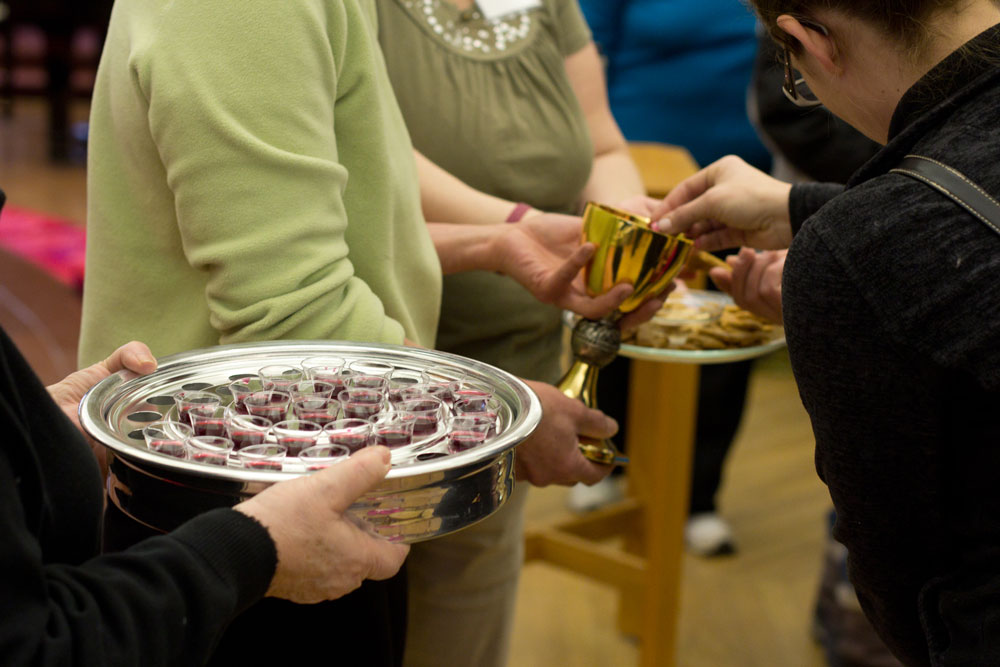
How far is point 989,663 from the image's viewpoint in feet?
2.62

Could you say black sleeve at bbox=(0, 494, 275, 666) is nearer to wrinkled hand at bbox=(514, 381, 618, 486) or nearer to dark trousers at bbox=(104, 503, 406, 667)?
dark trousers at bbox=(104, 503, 406, 667)

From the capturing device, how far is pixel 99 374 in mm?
935

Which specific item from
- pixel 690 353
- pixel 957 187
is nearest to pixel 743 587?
pixel 690 353

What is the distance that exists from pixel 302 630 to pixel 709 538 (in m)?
2.08

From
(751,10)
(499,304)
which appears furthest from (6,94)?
(751,10)

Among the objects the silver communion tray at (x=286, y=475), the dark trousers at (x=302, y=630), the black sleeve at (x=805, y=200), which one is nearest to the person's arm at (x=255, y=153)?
the silver communion tray at (x=286, y=475)

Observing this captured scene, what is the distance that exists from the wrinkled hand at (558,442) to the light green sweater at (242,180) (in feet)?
0.69

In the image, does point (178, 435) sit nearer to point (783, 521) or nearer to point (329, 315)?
point (329, 315)

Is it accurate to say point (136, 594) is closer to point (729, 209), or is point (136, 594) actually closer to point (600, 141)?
point (729, 209)

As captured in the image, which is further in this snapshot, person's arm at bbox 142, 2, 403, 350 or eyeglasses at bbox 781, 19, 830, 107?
eyeglasses at bbox 781, 19, 830, 107

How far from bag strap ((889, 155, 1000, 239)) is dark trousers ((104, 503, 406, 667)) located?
59cm

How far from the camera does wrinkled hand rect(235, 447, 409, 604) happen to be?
0.69 meters

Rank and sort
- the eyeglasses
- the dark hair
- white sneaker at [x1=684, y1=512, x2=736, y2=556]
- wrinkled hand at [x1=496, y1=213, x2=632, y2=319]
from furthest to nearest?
white sneaker at [x1=684, y1=512, x2=736, y2=556] → wrinkled hand at [x1=496, y1=213, x2=632, y2=319] → the eyeglasses → the dark hair

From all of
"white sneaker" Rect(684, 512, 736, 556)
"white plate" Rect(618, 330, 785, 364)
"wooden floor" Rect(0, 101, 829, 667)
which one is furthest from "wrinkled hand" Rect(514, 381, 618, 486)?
"white sneaker" Rect(684, 512, 736, 556)
